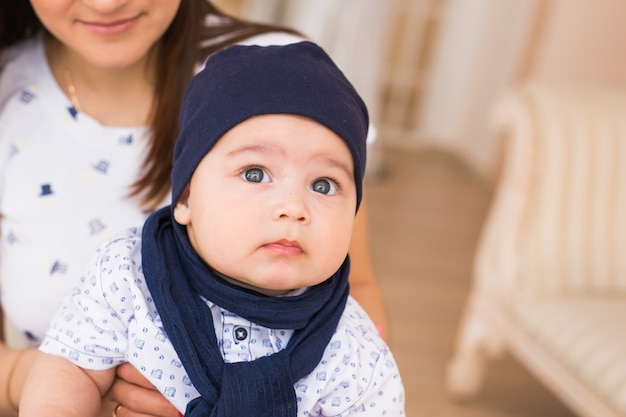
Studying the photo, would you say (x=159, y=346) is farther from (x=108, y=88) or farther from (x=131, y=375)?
(x=108, y=88)

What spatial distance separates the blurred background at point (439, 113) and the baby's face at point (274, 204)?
169 cm

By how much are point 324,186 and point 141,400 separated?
0.39m

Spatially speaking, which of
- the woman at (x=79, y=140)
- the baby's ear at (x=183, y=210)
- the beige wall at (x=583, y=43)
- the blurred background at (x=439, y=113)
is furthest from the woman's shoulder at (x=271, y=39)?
the beige wall at (x=583, y=43)

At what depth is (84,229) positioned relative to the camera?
1.29 m

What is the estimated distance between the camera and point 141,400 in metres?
1.03

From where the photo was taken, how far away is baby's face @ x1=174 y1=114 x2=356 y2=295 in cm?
89

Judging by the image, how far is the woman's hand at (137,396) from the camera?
103cm

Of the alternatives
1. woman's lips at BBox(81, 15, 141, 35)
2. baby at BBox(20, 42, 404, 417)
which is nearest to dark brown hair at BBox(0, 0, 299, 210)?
woman's lips at BBox(81, 15, 141, 35)

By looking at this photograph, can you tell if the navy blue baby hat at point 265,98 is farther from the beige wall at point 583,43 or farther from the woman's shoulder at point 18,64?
the beige wall at point 583,43

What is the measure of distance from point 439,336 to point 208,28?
1992 mm

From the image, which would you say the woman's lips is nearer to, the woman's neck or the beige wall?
the woman's neck

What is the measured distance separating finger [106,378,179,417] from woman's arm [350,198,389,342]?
0.47 meters

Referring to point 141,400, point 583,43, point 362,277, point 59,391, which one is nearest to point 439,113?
point 583,43

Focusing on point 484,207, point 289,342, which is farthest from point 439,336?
point 289,342
